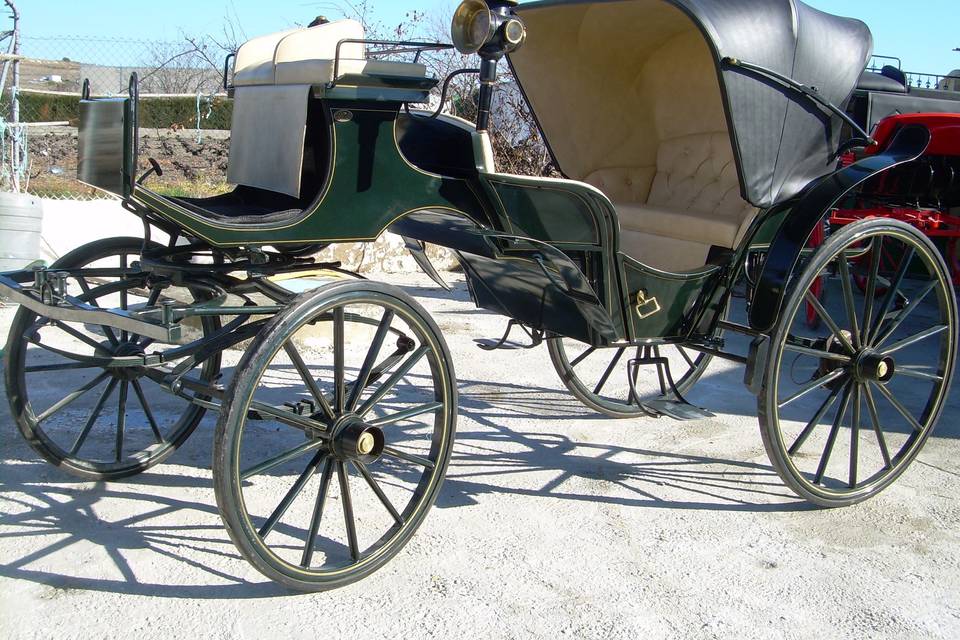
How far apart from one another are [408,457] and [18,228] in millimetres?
4179

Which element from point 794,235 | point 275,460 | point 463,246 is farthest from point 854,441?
point 275,460

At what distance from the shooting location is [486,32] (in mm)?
2680

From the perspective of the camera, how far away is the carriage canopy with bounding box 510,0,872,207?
3.12 meters

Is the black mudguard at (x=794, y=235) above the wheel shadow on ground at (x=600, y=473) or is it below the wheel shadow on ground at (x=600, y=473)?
above

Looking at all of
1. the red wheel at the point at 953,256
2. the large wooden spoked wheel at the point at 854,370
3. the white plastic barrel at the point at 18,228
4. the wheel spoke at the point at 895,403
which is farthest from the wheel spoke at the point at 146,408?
the red wheel at the point at 953,256

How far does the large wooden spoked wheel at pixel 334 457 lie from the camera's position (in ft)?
7.66

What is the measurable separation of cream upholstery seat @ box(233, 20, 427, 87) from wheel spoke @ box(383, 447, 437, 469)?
109cm

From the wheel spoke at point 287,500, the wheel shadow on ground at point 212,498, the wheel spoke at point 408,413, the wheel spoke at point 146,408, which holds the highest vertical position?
the wheel spoke at point 408,413

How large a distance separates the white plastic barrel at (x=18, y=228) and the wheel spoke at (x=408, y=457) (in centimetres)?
405

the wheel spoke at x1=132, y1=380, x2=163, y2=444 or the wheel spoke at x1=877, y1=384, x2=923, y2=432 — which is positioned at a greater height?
the wheel spoke at x1=877, y1=384, x2=923, y2=432

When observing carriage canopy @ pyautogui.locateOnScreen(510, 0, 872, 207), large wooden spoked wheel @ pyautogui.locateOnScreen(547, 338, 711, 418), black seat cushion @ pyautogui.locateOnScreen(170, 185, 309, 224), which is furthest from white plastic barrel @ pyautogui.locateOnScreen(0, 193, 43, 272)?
carriage canopy @ pyautogui.locateOnScreen(510, 0, 872, 207)

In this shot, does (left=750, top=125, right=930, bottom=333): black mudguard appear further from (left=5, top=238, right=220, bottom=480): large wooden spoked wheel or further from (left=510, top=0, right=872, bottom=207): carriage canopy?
(left=5, top=238, right=220, bottom=480): large wooden spoked wheel

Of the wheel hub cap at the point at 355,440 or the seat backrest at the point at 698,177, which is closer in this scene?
the wheel hub cap at the point at 355,440

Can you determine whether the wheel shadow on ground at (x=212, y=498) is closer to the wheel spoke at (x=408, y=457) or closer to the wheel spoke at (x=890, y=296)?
the wheel spoke at (x=408, y=457)
